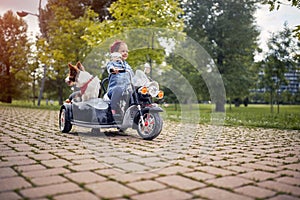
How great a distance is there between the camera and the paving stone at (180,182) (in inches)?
101

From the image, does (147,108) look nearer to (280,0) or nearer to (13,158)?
(13,158)

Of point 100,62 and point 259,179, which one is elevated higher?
point 100,62

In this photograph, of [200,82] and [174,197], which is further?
[200,82]

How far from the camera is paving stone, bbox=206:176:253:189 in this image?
264cm

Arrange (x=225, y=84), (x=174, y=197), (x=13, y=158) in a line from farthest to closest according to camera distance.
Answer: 1. (x=225, y=84)
2. (x=13, y=158)
3. (x=174, y=197)

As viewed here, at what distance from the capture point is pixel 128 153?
410 centimetres

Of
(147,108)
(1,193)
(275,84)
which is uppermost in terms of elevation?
(275,84)

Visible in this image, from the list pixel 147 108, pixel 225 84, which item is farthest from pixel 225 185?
pixel 225 84

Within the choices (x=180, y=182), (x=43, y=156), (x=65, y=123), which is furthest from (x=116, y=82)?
(x=180, y=182)

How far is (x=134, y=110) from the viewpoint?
5.65 meters

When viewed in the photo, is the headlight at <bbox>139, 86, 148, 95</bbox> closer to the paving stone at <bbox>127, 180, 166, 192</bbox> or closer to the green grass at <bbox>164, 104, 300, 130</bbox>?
the paving stone at <bbox>127, 180, 166, 192</bbox>

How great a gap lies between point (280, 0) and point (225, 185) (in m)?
6.75

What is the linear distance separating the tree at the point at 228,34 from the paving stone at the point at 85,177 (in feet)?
70.8

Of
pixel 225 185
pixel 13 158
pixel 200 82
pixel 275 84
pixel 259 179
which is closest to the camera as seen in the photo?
pixel 225 185
